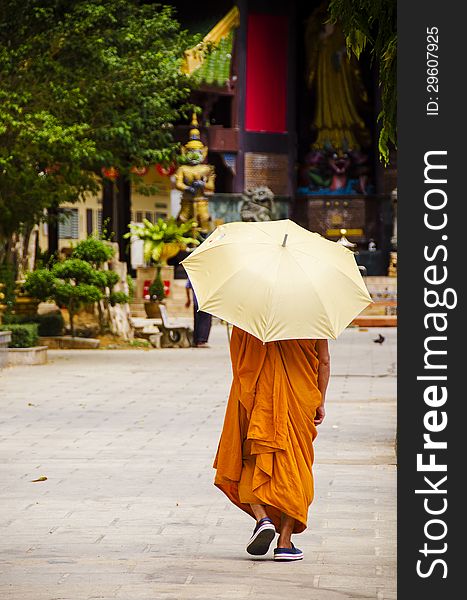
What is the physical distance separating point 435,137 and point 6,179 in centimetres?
1930

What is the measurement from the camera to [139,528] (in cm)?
852

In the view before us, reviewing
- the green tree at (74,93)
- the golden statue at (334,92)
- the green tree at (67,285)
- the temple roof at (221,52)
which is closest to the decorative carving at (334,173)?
the golden statue at (334,92)

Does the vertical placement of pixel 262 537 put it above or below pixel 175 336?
above

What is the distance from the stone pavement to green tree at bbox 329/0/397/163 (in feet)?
7.30

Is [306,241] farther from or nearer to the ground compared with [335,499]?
farther from the ground

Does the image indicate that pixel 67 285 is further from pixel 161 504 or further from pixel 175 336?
pixel 161 504

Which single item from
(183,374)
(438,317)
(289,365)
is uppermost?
(438,317)

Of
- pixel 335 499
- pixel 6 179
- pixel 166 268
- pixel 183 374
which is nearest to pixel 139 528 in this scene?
pixel 335 499

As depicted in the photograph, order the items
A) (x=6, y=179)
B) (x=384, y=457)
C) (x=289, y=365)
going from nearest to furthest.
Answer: (x=289, y=365) < (x=384, y=457) < (x=6, y=179)

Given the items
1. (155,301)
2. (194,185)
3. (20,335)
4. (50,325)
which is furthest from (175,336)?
(194,185)

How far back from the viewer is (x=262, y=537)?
7.46 meters

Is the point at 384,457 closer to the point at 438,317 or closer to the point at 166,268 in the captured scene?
the point at 438,317

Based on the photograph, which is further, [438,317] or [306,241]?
[306,241]

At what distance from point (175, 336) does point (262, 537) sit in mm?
19104
